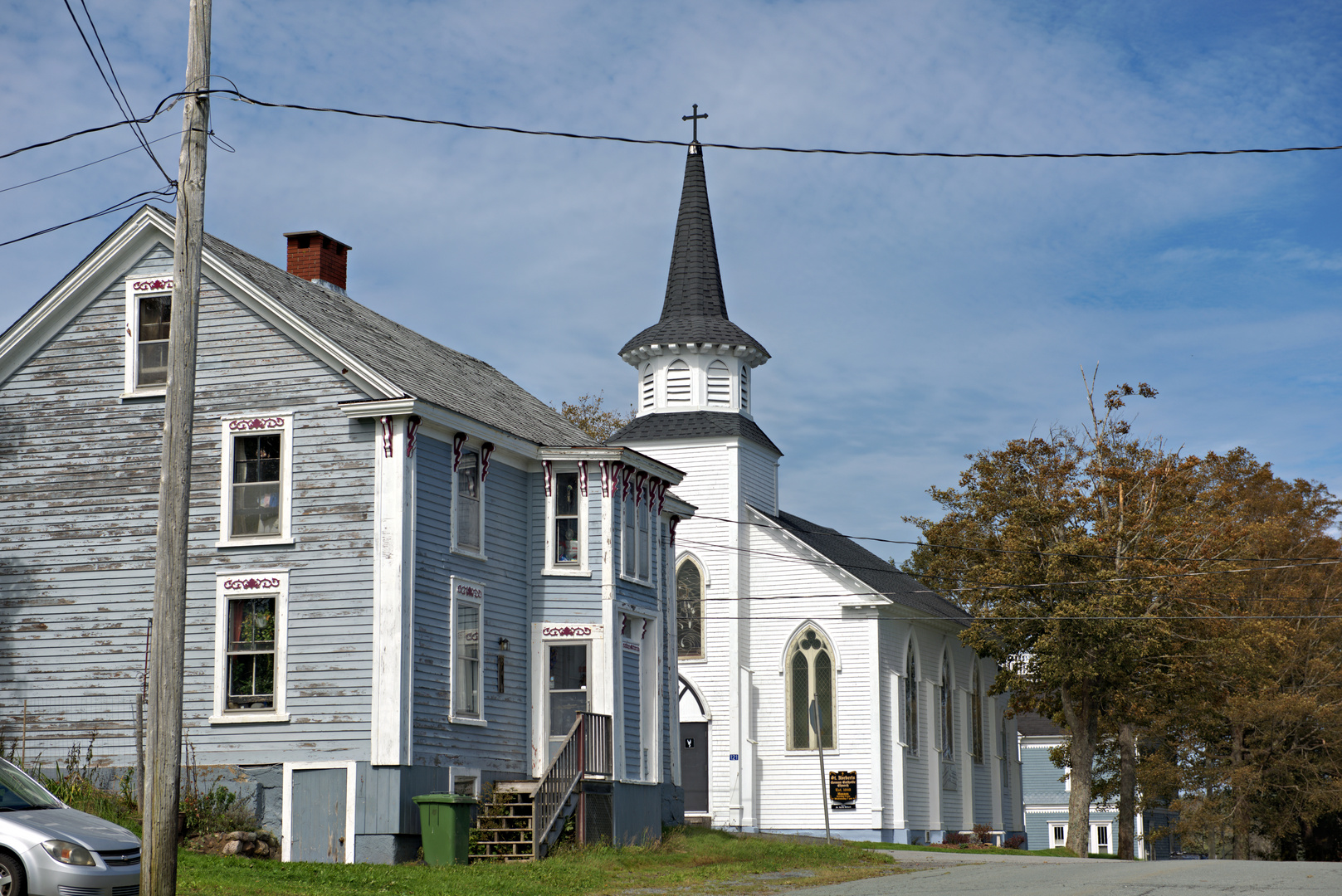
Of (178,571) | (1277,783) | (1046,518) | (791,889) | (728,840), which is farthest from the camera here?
(1277,783)

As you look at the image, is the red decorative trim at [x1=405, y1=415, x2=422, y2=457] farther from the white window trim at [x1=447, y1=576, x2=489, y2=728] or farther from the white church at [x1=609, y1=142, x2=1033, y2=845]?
the white church at [x1=609, y1=142, x2=1033, y2=845]

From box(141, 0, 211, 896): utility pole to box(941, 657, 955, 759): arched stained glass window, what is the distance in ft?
106

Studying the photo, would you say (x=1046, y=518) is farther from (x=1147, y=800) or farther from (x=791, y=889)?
(x=791, y=889)

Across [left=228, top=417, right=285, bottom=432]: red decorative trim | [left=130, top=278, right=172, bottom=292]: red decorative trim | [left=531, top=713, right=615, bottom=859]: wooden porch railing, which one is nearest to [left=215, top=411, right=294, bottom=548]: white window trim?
[left=228, top=417, right=285, bottom=432]: red decorative trim

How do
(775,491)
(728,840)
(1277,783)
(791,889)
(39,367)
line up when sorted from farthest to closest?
1. (1277,783)
2. (775,491)
3. (728,840)
4. (39,367)
5. (791,889)

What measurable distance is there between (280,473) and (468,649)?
419 centimetres

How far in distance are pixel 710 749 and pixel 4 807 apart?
26.0 metres

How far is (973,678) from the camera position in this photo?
46938 mm

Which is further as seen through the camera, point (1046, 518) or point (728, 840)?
point (1046, 518)

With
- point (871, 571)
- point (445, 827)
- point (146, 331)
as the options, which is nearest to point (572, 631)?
point (445, 827)

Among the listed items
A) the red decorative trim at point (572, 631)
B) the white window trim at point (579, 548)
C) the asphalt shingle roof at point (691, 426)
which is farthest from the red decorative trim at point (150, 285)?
the asphalt shingle roof at point (691, 426)

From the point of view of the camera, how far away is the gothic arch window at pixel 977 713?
46.4 m

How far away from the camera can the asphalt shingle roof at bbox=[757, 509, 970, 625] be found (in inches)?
1590

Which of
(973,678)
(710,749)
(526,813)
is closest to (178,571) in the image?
(526,813)
